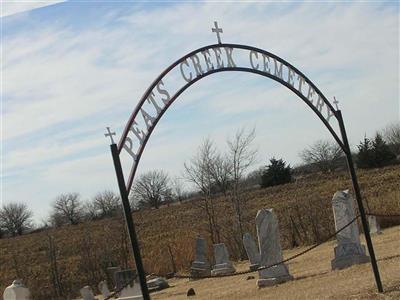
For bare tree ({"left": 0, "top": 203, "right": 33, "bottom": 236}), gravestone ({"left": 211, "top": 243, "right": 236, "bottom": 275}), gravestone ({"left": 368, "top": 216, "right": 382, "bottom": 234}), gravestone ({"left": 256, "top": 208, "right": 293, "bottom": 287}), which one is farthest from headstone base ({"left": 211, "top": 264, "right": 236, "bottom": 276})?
bare tree ({"left": 0, "top": 203, "right": 33, "bottom": 236})

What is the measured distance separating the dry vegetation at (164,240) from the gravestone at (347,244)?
0.63m

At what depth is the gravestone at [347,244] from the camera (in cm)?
1358

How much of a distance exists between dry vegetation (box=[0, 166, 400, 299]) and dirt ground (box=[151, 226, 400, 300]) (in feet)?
1.00

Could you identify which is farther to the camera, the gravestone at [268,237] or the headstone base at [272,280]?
the gravestone at [268,237]

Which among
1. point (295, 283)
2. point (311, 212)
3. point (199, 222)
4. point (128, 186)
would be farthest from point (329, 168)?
point (128, 186)

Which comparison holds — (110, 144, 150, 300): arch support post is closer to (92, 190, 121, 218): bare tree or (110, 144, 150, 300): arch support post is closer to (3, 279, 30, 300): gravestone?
(3, 279, 30, 300): gravestone

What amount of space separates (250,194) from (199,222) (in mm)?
14164

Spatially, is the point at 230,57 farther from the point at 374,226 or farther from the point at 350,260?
the point at 374,226

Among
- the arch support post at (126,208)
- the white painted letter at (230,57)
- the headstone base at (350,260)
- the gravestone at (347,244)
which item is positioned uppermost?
the white painted letter at (230,57)

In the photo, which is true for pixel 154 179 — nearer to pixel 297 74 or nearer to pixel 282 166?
pixel 282 166

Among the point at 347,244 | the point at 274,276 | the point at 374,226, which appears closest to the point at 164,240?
the point at 374,226

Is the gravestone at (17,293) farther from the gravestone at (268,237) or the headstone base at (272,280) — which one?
the gravestone at (268,237)

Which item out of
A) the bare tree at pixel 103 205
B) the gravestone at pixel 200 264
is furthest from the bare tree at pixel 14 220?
the gravestone at pixel 200 264

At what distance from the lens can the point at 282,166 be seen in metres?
58.9
